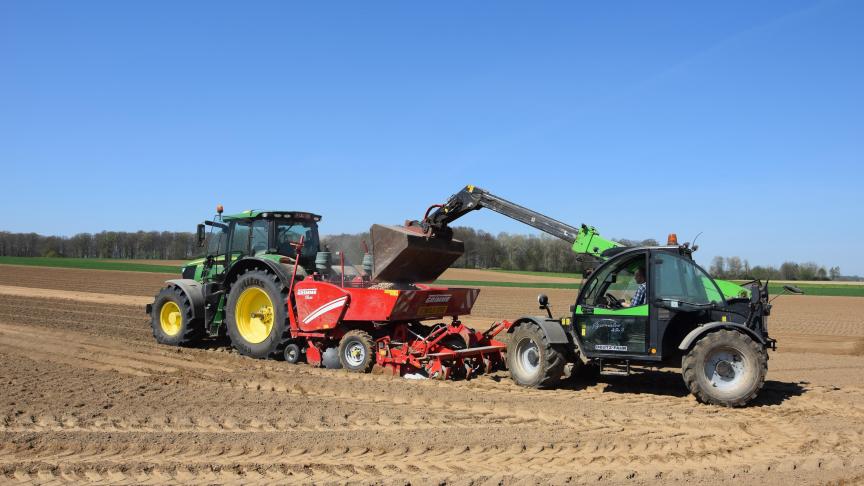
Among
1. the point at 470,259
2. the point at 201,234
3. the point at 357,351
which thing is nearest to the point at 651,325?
the point at 357,351

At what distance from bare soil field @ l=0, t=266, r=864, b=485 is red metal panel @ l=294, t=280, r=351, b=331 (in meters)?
0.70

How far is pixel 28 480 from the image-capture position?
4.79 metres

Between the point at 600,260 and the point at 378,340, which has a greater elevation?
the point at 600,260

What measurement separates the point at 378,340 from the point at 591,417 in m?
3.69

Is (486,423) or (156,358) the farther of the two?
(156,358)

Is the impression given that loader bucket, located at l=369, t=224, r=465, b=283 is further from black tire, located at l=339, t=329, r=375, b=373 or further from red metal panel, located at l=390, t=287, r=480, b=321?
black tire, located at l=339, t=329, r=375, b=373

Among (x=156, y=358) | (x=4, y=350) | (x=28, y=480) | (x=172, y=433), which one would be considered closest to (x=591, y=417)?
(x=172, y=433)

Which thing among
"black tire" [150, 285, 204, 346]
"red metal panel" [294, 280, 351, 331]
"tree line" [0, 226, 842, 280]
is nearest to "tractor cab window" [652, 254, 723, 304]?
"red metal panel" [294, 280, 351, 331]

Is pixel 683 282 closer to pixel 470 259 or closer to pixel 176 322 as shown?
pixel 176 322

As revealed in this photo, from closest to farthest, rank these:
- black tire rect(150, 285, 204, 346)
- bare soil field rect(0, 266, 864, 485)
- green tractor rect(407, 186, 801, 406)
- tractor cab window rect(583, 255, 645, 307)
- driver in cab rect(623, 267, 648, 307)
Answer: bare soil field rect(0, 266, 864, 485) < green tractor rect(407, 186, 801, 406) < driver in cab rect(623, 267, 648, 307) < tractor cab window rect(583, 255, 645, 307) < black tire rect(150, 285, 204, 346)

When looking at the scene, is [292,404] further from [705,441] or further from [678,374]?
[678,374]

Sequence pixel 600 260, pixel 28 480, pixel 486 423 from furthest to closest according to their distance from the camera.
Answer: pixel 600 260 → pixel 486 423 → pixel 28 480

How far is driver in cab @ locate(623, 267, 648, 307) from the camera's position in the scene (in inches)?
324

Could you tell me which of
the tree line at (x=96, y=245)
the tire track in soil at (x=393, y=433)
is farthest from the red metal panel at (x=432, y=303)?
the tree line at (x=96, y=245)
